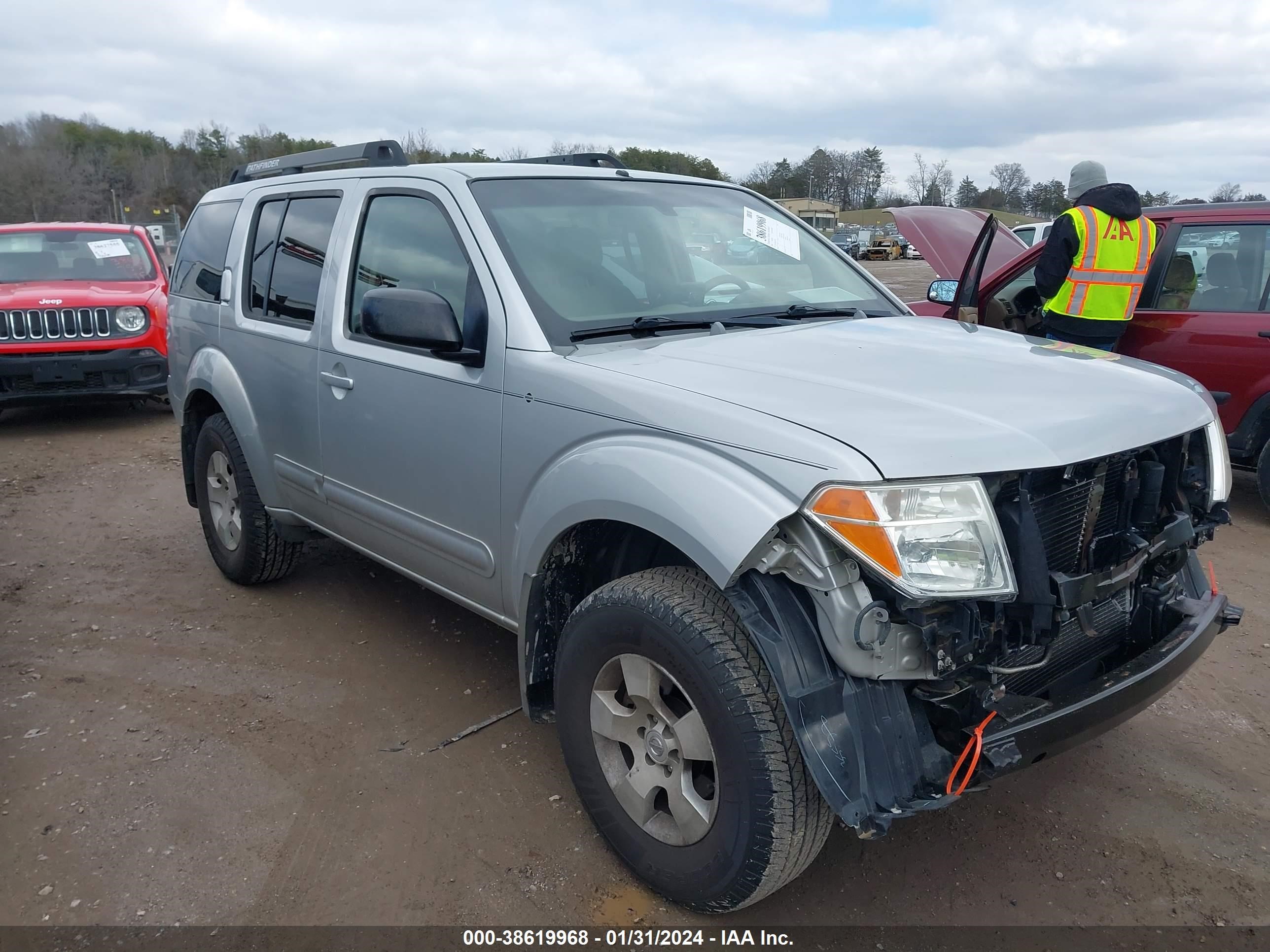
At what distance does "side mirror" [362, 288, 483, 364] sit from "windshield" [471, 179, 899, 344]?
0.83 feet

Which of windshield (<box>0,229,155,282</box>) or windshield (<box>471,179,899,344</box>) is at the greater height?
windshield (<box>471,179,899,344</box>)

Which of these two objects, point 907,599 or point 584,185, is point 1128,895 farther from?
point 584,185

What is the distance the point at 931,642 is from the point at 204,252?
4.21m

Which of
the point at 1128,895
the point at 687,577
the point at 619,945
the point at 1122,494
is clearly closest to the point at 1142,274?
the point at 1122,494

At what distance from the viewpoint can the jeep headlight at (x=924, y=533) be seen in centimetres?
193

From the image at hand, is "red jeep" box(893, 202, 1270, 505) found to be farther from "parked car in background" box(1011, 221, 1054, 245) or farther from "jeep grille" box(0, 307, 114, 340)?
"parked car in background" box(1011, 221, 1054, 245)

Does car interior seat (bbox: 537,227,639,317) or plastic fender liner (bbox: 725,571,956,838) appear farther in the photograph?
car interior seat (bbox: 537,227,639,317)

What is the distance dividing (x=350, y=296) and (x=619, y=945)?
2.44 meters

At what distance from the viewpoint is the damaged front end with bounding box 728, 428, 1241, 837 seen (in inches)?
77.5

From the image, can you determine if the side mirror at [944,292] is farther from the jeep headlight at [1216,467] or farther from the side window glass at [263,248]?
the side window glass at [263,248]

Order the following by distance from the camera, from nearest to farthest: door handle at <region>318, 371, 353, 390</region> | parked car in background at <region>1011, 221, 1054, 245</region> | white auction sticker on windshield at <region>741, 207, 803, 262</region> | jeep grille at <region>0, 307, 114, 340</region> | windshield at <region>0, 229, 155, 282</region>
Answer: door handle at <region>318, 371, 353, 390</region> < white auction sticker on windshield at <region>741, 207, 803, 262</region> < jeep grille at <region>0, 307, 114, 340</region> < windshield at <region>0, 229, 155, 282</region> < parked car in background at <region>1011, 221, 1054, 245</region>

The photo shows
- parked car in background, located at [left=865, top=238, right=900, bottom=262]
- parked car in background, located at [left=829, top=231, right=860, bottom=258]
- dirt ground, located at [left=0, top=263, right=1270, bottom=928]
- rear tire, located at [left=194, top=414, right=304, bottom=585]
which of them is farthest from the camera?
parked car in background, located at [left=865, top=238, right=900, bottom=262]

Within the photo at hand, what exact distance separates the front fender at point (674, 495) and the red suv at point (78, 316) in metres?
6.92

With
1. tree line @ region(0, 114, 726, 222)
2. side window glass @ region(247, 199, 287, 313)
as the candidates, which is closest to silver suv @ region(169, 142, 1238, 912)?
side window glass @ region(247, 199, 287, 313)
